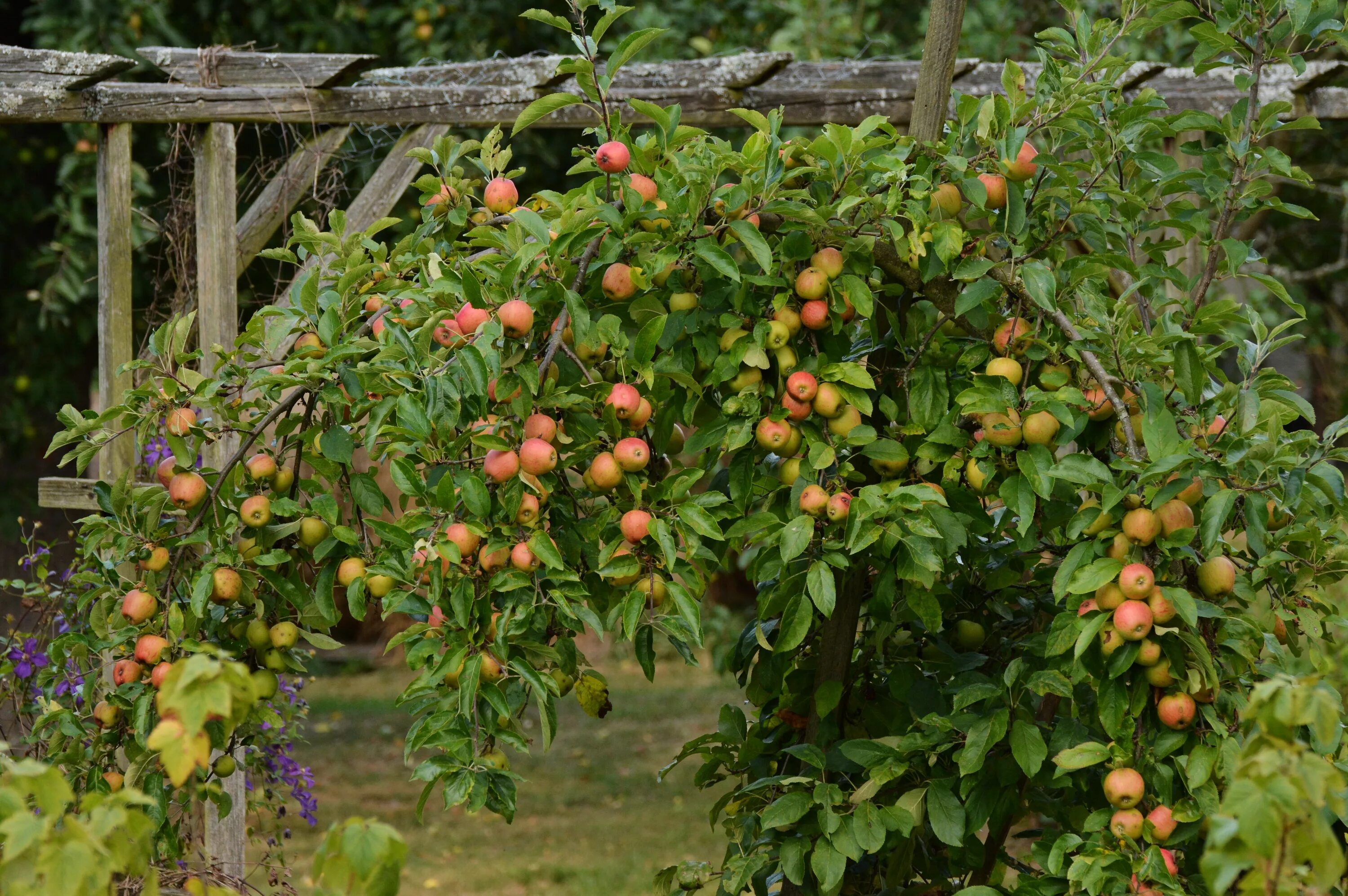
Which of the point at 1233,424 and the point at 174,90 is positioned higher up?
the point at 174,90

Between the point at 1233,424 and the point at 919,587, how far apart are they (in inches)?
17.3

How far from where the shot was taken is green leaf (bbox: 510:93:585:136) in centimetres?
154

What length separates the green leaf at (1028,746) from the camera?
5.27 feet

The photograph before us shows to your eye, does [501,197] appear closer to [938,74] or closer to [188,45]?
[938,74]

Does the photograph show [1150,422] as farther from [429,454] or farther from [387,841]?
[387,841]

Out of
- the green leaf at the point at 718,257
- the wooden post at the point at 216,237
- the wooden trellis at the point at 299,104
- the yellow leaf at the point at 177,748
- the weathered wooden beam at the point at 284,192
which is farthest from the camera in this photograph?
the weathered wooden beam at the point at 284,192


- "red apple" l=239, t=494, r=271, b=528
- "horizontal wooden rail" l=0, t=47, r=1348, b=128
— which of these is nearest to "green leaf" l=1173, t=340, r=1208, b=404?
"red apple" l=239, t=494, r=271, b=528

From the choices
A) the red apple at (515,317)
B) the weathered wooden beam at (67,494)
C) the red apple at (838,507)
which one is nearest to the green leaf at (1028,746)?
the red apple at (838,507)

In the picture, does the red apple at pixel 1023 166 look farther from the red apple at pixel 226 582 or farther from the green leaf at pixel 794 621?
the red apple at pixel 226 582

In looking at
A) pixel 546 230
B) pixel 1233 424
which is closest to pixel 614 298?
pixel 546 230

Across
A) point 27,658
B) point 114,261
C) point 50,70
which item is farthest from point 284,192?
point 27,658

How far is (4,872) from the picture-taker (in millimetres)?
970

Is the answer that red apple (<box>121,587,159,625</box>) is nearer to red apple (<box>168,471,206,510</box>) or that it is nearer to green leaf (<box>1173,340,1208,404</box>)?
red apple (<box>168,471,206,510</box>)

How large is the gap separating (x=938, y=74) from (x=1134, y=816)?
1047mm
